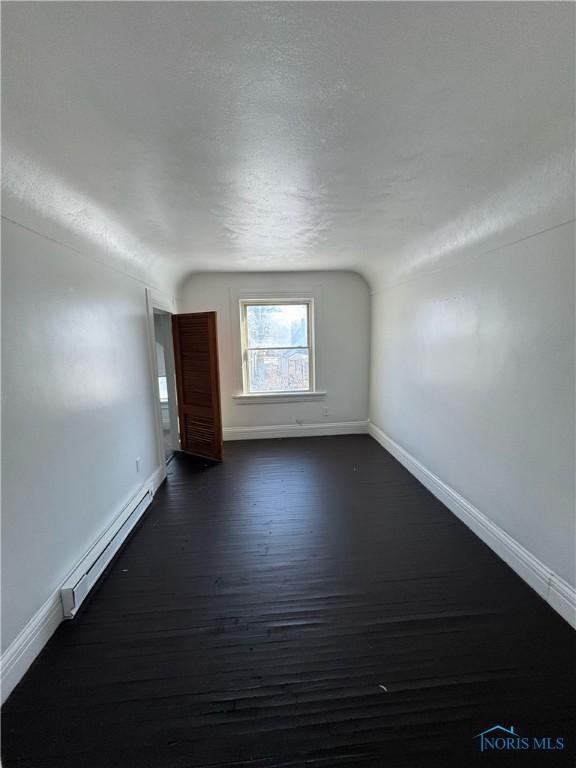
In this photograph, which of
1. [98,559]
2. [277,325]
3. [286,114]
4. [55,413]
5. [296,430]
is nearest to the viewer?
[286,114]

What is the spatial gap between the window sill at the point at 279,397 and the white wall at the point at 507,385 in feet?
5.83

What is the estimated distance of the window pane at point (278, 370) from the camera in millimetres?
4836

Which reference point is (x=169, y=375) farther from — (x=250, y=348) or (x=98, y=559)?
(x=98, y=559)

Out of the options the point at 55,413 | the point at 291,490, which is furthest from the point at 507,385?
the point at 55,413

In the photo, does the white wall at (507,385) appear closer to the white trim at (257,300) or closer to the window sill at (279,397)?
the white trim at (257,300)

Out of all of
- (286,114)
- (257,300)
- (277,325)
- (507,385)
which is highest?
(286,114)

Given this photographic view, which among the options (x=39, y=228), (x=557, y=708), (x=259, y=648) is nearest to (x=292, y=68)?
(x=39, y=228)

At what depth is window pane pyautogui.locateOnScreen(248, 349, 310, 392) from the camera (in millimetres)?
4836

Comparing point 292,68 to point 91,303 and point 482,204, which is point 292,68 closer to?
point 482,204

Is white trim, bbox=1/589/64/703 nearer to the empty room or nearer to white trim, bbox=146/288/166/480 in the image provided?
the empty room

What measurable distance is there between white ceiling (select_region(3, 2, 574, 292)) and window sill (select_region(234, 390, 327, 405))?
9.10 ft

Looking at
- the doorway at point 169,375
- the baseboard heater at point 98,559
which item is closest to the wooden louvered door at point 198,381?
the doorway at point 169,375

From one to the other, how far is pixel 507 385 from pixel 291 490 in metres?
2.06

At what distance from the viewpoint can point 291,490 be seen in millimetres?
3217
